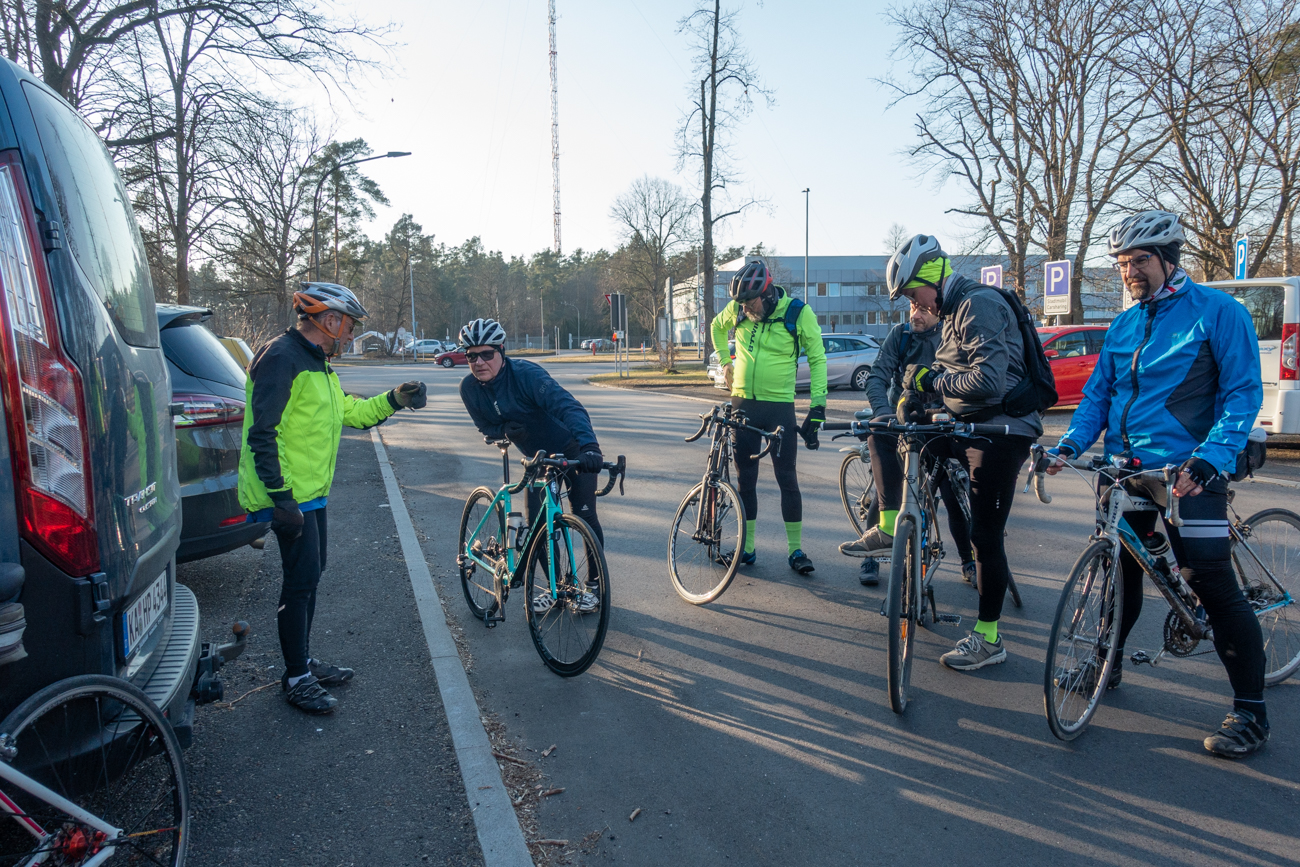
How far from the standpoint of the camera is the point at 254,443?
138 inches

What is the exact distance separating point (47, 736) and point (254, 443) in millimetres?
1638

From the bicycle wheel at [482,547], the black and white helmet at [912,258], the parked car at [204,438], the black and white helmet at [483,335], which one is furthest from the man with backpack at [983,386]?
the parked car at [204,438]

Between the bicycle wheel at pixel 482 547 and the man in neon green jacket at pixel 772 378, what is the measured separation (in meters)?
1.71

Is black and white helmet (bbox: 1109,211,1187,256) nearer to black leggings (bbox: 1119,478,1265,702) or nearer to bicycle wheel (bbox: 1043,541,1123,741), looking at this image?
black leggings (bbox: 1119,478,1265,702)

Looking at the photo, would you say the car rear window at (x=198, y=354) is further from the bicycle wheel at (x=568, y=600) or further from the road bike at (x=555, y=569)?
the bicycle wheel at (x=568, y=600)

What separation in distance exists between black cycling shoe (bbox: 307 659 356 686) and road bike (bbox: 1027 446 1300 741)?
3075mm

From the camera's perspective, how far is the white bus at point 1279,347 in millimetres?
9586

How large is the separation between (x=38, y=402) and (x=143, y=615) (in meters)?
0.89

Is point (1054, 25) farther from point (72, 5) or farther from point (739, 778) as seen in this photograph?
point (739, 778)

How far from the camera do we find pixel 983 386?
3.65 metres

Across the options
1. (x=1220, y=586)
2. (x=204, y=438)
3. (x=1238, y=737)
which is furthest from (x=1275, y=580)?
(x=204, y=438)

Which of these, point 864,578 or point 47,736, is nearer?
point 47,736

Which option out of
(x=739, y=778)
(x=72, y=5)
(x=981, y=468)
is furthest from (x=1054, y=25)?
(x=739, y=778)

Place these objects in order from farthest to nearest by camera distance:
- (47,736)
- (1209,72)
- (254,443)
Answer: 1. (1209,72)
2. (254,443)
3. (47,736)
